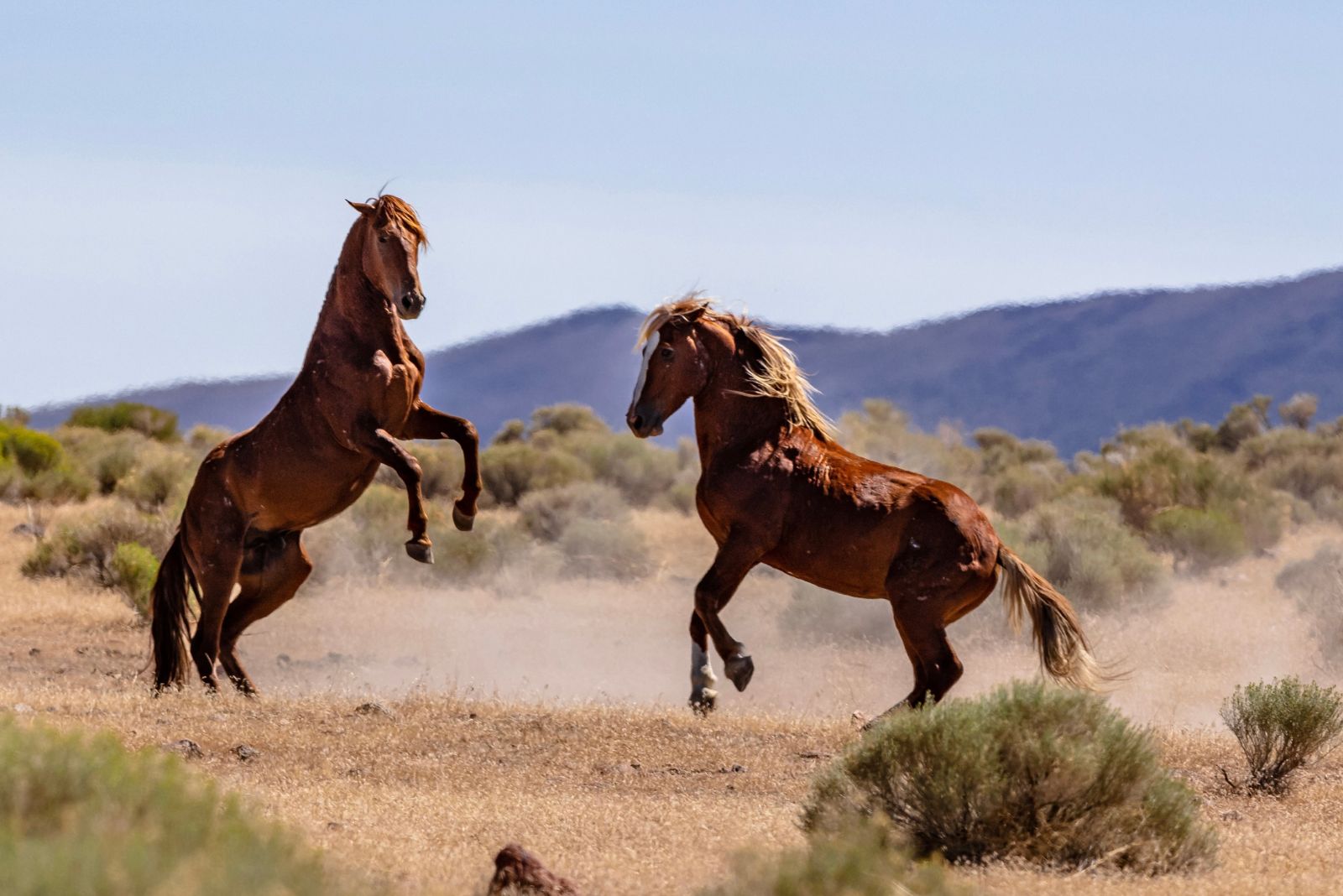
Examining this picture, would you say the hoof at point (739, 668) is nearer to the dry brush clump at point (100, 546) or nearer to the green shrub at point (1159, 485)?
the dry brush clump at point (100, 546)

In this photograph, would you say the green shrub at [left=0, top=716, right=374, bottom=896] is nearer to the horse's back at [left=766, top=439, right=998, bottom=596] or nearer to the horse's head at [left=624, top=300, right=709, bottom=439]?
the horse's back at [left=766, top=439, right=998, bottom=596]

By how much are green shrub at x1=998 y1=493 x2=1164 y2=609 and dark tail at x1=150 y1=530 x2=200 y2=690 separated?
9.33 metres

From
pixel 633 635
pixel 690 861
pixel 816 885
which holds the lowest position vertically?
pixel 633 635

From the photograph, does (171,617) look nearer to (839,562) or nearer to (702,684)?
(702,684)

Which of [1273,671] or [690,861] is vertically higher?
[690,861]

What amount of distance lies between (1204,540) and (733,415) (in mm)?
13029

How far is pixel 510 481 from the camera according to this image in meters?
27.9

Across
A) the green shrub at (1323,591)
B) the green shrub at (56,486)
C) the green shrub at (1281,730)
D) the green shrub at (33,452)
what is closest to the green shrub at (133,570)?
the green shrub at (56,486)

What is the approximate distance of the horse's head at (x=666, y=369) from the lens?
360 inches

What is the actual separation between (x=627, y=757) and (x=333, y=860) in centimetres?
331

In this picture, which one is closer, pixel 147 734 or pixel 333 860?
pixel 333 860

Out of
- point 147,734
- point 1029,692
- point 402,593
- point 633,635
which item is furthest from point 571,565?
point 1029,692

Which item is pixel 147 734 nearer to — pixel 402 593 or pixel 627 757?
pixel 627 757

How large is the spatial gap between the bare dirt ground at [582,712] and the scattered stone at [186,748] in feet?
0.38
